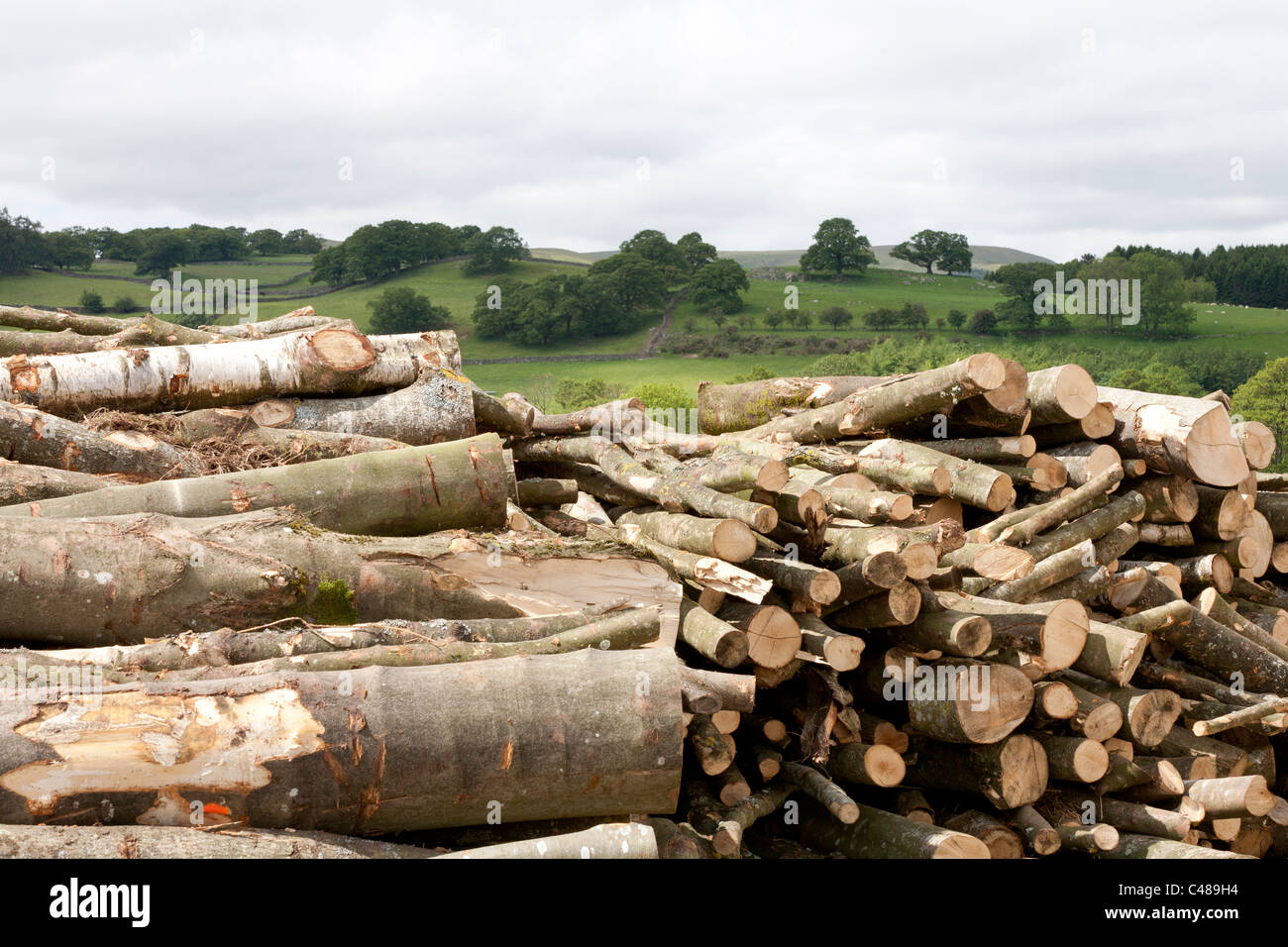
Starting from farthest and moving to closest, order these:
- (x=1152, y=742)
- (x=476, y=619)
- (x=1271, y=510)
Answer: (x=1271, y=510) → (x=1152, y=742) → (x=476, y=619)

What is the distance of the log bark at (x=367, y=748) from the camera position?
156 inches

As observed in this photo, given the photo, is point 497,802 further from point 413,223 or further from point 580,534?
point 413,223

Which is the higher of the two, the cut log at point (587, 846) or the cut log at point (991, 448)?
the cut log at point (991, 448)

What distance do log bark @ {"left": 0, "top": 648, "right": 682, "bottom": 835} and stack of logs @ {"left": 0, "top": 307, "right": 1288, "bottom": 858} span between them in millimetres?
14

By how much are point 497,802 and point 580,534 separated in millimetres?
3334

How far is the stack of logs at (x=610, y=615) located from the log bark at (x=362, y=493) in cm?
2

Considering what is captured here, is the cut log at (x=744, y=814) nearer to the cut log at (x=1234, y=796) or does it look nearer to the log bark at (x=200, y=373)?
the cut log at (x=1234, y=796)

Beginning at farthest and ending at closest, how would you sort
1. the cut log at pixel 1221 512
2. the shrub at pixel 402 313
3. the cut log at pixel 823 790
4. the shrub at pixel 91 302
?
the shrub at pixel 402 313 → the shrub at pixel 91 302 → the cut log at pixel 1221 512 → the cut log at pixel 823 790

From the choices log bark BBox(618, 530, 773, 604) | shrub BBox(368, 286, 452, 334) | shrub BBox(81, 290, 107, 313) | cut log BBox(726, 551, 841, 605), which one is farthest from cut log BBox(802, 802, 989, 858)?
shrub BBox(368, 286, 452, 334)

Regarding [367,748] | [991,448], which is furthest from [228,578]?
[991,448]

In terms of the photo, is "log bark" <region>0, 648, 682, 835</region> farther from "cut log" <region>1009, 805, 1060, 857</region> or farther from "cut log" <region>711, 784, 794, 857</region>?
"cut log" <region>1009, 805, 1060, 857</region>

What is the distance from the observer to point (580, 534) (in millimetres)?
7668

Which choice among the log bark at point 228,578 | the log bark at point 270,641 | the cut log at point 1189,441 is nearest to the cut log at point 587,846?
the log bark at point 270,641
